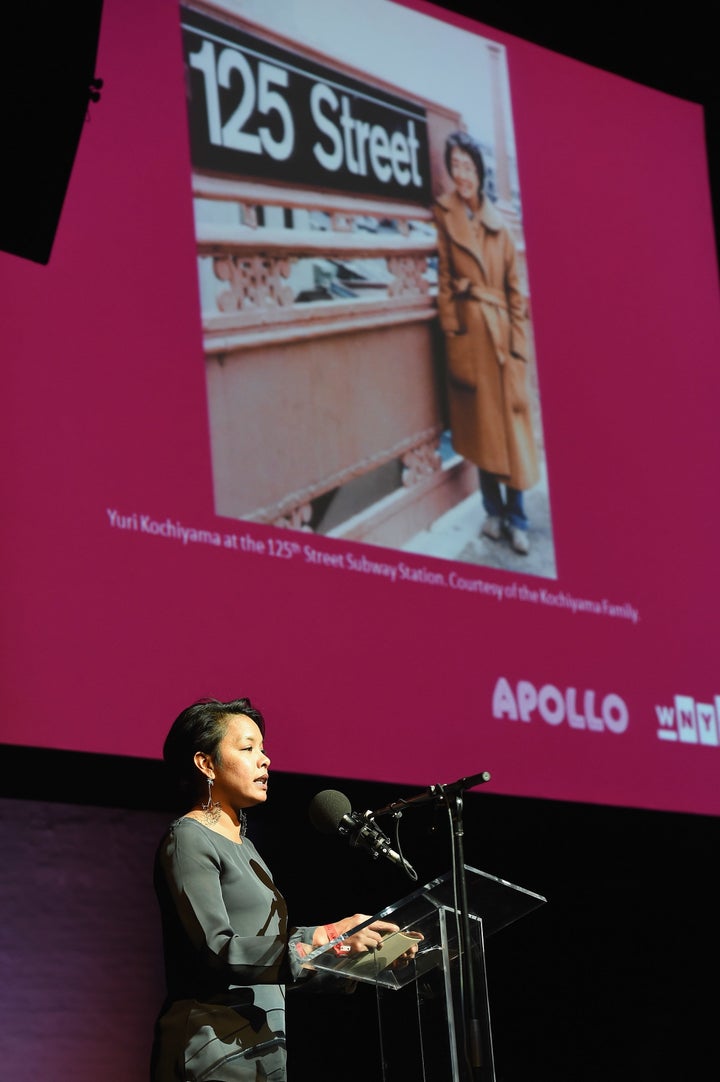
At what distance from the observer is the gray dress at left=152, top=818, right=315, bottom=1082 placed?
2.17 m

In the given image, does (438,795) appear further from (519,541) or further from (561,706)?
(519,541)

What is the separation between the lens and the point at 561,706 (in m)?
4.21

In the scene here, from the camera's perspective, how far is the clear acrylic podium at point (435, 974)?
217 centimetres

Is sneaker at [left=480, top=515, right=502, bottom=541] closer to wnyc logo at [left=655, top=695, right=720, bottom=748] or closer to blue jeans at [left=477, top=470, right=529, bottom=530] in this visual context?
blue jeans at [left=477, top=470, right=529, bottom=530]

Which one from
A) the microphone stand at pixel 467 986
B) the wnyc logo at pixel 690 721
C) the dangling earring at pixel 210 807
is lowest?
the microphone stand at pixel 467 986

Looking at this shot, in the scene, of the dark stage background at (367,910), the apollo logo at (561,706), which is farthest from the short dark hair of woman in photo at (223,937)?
the apollo logo at (561,706)

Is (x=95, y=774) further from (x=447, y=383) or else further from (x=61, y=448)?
(x=447, y=383)

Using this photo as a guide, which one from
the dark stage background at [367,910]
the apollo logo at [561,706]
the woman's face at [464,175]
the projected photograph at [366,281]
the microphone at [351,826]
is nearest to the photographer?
the microphone at [351,826]

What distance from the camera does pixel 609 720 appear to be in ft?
14.1

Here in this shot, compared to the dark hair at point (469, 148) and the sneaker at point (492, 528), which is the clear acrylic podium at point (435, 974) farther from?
the dark hair at point (469, 148)

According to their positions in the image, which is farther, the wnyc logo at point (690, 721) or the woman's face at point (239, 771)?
the wnyc logo at point (690, 721)

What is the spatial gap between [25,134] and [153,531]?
104cm

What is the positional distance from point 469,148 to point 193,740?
275cm

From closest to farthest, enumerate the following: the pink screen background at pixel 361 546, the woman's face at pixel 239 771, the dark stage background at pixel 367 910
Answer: the woman's face at pixel 239 771 < the pink screen background at pixel 361 546 < the dark stage background at pixel 367 910
